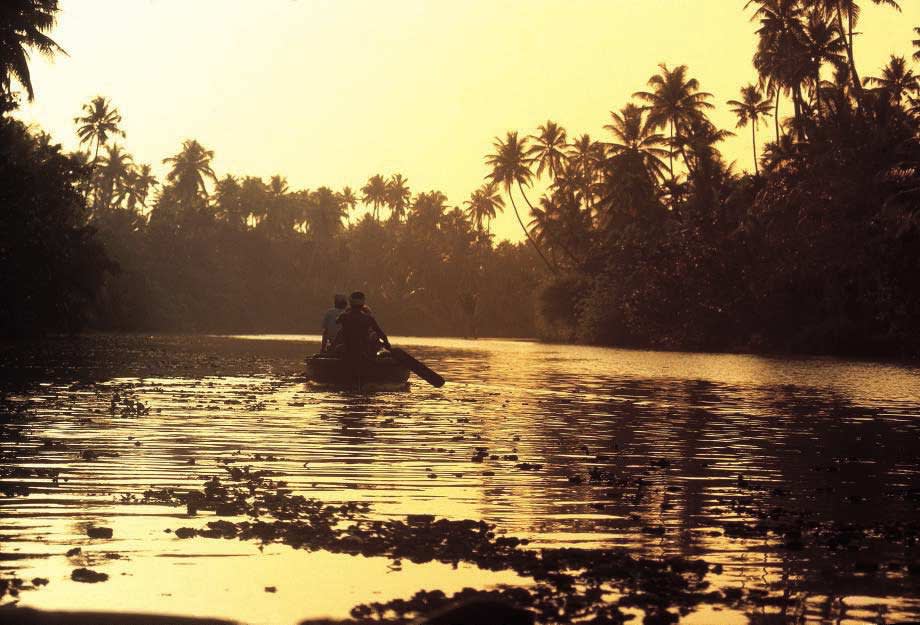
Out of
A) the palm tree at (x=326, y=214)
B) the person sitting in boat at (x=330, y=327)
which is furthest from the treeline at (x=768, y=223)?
the palm tree at (x=326, y=214)

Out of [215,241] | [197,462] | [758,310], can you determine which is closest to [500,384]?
[197,462]

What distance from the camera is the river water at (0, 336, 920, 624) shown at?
28.7 feet

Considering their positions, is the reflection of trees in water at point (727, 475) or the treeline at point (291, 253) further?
the treeline at point (291, 253)

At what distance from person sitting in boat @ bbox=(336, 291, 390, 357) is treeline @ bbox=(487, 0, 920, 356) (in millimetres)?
35574

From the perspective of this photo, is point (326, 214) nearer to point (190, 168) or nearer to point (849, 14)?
point (190, 168)

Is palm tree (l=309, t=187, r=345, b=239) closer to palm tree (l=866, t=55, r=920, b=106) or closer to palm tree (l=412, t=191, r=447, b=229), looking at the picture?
palm tree (l=412, t=191, r=447, b=229)

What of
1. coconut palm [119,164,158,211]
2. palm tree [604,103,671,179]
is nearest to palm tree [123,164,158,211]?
coconut palm [119,164,158,211]

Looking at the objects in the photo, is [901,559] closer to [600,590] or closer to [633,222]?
[600,590]

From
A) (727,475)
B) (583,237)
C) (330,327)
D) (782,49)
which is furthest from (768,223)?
(727,475)

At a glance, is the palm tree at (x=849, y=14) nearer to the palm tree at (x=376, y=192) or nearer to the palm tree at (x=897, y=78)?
the palm tree at (x=897, y=78)

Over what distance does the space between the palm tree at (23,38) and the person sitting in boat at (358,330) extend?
82.9 feet

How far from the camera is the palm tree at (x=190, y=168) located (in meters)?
143

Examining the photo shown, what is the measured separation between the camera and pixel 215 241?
14212 cm

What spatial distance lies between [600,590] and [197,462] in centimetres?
836
